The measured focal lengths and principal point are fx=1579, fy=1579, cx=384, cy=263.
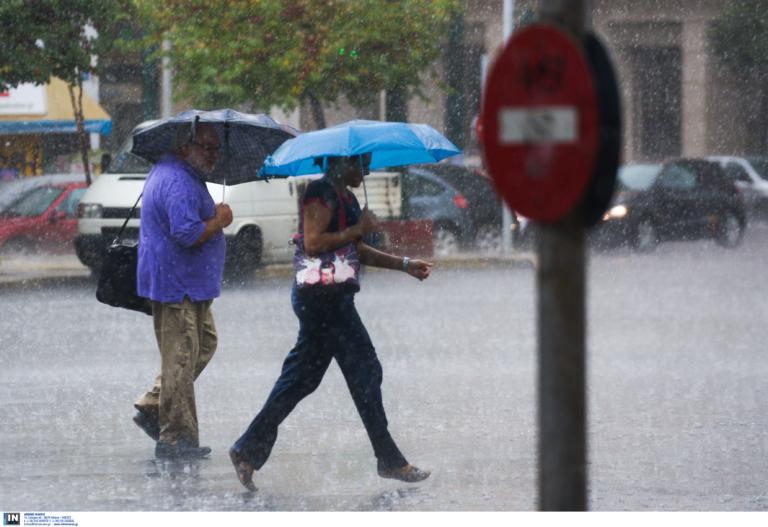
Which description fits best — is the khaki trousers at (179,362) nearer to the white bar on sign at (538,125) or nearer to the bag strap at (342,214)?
the bag strap at (342,214)

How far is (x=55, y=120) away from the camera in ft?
95.4

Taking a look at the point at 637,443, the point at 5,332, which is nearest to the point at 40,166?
the point at 5,332

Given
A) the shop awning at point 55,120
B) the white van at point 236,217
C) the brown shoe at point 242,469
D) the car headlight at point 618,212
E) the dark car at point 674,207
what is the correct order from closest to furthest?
the brown shoe at point 242,469
the white van at point 236,217
the car headlight at point 618,212
the dark car at point 674,207
the shop awning at point 55,120

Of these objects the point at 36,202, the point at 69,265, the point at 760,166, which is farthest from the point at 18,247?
the point at 760,166

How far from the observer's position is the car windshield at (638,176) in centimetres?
2298

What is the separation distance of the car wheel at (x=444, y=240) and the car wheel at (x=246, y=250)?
3.43m

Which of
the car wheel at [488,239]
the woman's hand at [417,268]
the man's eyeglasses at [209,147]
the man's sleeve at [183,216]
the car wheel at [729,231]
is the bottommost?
the car wheel at [729,231]

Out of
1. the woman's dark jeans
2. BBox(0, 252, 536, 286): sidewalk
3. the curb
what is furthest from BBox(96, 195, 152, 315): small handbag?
BBox(0, 252, 536, 286): sidewalk

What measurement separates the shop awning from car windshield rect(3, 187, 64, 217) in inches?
343

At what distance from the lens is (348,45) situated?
862 inches

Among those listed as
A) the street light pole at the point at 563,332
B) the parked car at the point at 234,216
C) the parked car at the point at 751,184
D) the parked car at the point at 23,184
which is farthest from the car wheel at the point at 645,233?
the street light pole at the point at 563,332

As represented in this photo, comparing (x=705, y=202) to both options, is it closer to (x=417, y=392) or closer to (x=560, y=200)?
(x=417, y=392)

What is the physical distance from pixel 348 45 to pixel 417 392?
12.9 meters

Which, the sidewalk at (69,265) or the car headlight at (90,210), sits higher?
the car headlight at (90,210)
